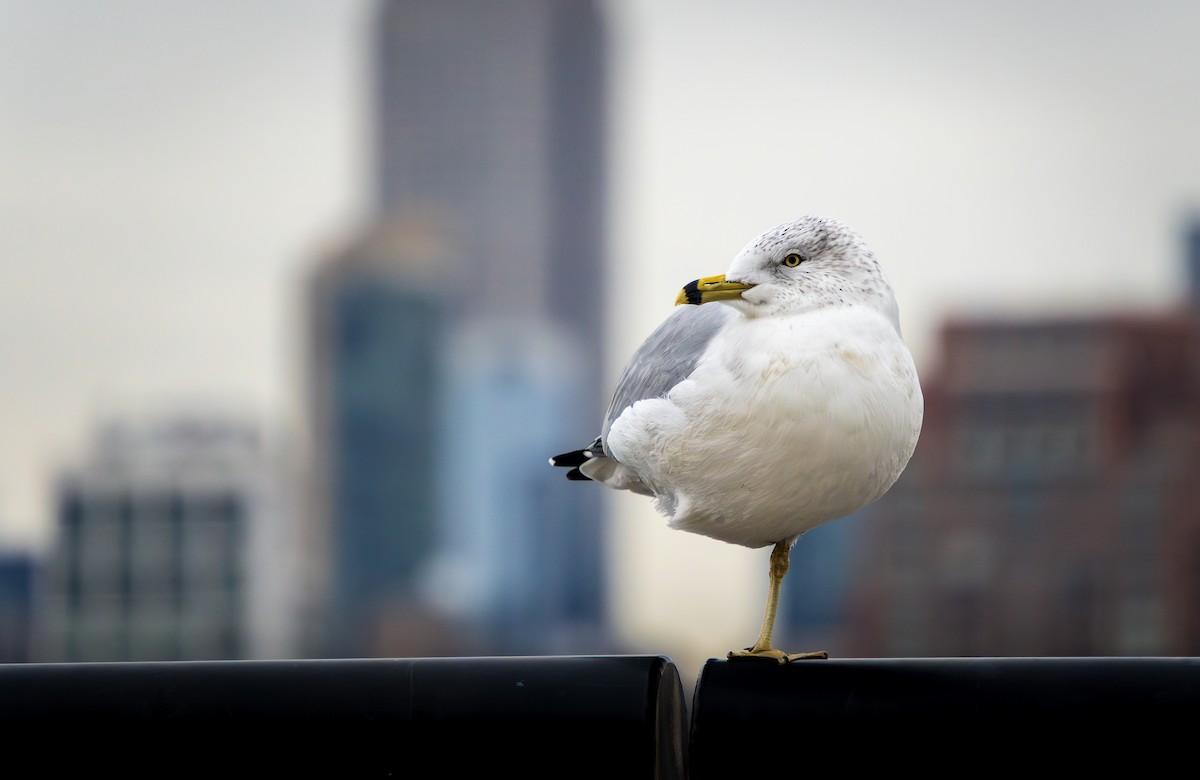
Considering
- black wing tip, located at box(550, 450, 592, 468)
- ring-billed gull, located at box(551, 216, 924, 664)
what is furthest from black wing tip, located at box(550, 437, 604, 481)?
ring-billed gull, located at box(551, 216, 924, 664)

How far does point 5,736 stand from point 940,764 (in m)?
1.26

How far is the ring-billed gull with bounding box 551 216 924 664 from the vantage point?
2854 mm

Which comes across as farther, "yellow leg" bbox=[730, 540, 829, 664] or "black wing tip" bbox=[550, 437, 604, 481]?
"black wing tip" bbox=[550, 437, 604, 481]

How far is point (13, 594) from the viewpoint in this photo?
159125 millimetres

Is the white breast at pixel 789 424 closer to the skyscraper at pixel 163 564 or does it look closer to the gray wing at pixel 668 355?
the gray wing at pixel 668 355

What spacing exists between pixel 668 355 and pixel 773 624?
1.64 ft

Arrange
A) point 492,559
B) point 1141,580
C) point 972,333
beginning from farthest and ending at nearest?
point 492,559 → point 972,333 → point 1141,580

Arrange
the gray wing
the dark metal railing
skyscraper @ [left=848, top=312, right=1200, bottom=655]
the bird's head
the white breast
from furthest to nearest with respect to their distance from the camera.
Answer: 1. skyscraper @ [left=848, top=312, right=1200, bottom=655]
2. the gray wing
3. the bird's head
4. the white breast
5. the dark metal railing

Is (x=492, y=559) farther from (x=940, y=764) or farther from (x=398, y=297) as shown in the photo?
(x=940, y=764)

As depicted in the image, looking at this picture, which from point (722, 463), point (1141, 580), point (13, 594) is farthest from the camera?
point (13, 594)

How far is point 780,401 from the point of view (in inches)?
113

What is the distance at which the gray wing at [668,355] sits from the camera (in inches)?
123

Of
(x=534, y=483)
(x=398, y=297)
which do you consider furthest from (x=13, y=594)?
(x=534, y=483)

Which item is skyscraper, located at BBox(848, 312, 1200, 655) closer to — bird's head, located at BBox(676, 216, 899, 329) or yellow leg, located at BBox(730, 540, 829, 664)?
yellow leg, located at BBox(730, 540, 829, 664)
